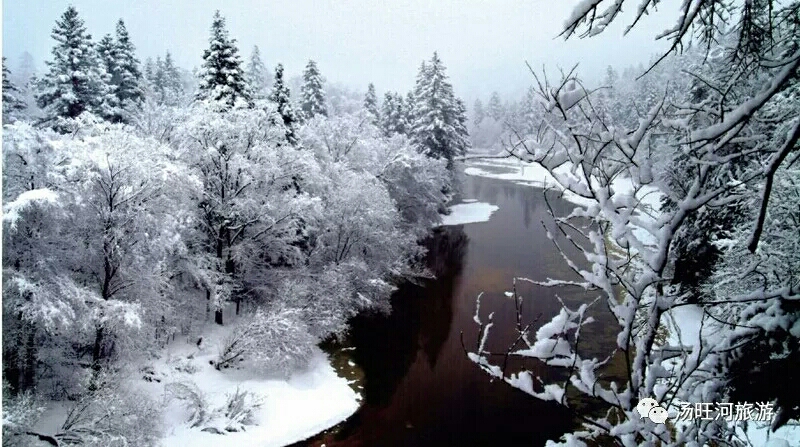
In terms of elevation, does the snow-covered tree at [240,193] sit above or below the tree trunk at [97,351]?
above

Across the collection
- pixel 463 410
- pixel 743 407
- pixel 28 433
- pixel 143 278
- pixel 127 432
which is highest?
pixel 743 407

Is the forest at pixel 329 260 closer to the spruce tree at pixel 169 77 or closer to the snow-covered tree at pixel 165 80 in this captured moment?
the snow-covered tree at pixel 165 80

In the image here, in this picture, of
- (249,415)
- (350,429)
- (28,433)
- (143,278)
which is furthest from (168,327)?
(350,429)

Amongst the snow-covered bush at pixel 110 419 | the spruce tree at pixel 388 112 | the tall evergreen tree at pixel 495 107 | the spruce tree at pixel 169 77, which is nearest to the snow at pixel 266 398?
the snow-covered bush at pixel 110 419

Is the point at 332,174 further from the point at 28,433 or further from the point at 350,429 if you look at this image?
the point at 28,433

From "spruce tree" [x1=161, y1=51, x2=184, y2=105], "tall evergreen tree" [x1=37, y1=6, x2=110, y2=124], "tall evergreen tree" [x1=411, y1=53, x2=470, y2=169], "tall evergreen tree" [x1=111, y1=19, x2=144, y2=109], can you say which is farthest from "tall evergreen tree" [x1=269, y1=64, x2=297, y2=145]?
"spruce tree" [x1=161, y1=51, x2=184, y2=105]

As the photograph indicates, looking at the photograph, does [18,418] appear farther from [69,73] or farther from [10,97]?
[10,97]

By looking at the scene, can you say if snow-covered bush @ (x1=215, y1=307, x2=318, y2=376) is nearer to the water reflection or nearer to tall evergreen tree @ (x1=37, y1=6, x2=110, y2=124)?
the water reflection
